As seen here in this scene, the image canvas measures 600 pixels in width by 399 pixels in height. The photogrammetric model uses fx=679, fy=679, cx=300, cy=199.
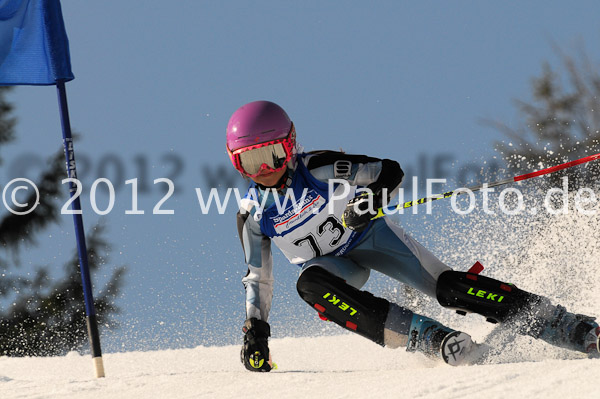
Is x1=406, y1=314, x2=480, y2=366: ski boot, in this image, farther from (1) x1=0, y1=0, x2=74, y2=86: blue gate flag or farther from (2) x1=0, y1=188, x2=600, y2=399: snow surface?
(1) x1=0, y1=0, x2=74, y2=86: blue gate flag

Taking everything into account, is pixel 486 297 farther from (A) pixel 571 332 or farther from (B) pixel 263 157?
(B) pixel 263 157

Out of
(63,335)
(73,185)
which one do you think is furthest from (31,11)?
(63,335)

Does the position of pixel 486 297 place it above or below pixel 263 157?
below

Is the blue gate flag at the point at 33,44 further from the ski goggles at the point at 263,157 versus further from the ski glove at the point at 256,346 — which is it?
the ski glove at the point at 256,346

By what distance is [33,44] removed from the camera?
5.16 metres

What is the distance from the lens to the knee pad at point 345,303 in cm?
354

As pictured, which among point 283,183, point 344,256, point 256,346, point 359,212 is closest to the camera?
point 359,212

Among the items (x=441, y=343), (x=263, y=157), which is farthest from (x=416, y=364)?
(x=263, y=157)

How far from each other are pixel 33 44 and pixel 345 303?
10.7 feet

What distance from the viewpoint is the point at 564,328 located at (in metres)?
3.53

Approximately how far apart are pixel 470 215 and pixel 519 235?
48cm

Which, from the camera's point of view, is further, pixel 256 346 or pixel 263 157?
pixel 256 346

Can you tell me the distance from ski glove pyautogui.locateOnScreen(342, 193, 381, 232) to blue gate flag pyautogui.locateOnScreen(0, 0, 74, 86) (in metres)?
2.49

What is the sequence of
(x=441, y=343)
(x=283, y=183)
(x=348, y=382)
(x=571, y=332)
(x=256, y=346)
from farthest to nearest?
1. (x=256, y=346)
2. (x=283, y=183)
3. (x=571, y=332)
4. (x=441, y=343)
5. (x=348, y=382)
